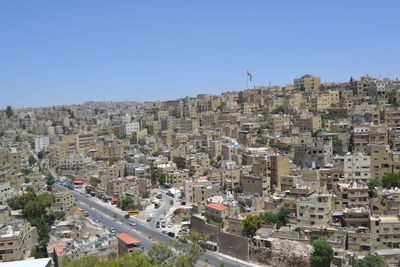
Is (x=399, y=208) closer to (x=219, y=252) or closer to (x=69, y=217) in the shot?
(x=219, y=252)

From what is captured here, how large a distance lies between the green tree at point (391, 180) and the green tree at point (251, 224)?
8.66 meters

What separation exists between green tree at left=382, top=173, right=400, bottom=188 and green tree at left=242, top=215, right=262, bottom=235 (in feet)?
28.4

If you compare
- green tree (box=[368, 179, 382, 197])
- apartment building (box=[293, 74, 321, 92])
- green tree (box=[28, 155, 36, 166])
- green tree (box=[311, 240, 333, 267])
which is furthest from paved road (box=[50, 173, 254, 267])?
apartment building (box=[293, 74, 321, 92])

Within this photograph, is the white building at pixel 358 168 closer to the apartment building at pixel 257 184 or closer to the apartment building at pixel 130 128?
the apartment building at pixel 257 184

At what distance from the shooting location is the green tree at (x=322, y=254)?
A: 21.8 metres

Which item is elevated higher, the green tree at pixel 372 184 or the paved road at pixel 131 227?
the green tree at pixel 372 184

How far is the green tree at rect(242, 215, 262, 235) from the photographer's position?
82.8 feet

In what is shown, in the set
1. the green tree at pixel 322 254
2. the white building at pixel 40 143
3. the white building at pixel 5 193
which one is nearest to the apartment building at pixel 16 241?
the white building at pixel 5 193

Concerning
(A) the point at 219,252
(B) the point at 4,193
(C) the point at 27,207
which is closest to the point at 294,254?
(A) the point at 219,252

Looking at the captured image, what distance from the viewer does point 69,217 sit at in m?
32.9

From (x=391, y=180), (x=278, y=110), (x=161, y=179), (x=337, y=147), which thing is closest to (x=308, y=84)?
(x=278, y=110)

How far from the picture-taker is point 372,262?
20.8 meters

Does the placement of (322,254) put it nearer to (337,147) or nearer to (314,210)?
(314,210)

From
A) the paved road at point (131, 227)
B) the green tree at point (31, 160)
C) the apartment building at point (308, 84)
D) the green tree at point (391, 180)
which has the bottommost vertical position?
the paved road at point (131, 227)
